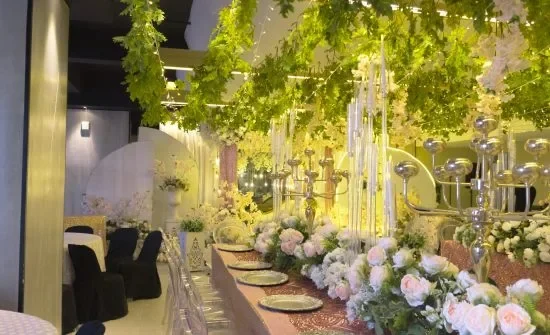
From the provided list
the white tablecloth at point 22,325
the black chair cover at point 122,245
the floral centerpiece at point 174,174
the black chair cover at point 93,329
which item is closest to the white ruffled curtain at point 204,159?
the floral centerpiece at point 174,174

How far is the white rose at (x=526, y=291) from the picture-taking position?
151 centimetres

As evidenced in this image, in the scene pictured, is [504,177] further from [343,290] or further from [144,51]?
[144,51]

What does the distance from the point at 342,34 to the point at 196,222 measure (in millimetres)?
5663

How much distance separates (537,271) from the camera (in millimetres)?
3820

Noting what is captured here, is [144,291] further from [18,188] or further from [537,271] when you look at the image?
A: [537,271]

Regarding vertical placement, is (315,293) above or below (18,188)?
below

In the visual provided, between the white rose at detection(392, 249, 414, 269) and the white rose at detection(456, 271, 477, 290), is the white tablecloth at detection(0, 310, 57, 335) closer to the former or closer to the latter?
the white rose at detection(392, 249, 414, 269)

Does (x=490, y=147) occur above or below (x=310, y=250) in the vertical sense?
above

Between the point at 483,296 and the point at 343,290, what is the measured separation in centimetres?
109

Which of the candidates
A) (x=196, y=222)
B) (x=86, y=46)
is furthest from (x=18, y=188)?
(x=86, y=46)

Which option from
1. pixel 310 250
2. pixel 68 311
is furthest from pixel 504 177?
pixel 68 311

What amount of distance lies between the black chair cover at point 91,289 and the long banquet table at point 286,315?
2.50 meters

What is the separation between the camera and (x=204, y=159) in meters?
10.3

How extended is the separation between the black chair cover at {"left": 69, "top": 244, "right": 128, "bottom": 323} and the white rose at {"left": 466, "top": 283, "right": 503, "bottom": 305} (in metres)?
4.86
